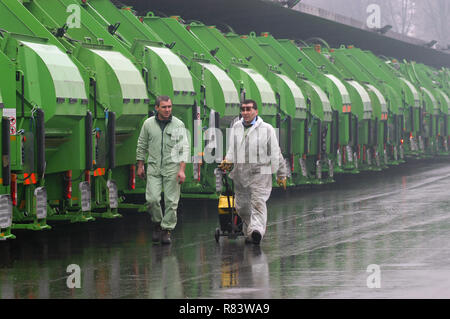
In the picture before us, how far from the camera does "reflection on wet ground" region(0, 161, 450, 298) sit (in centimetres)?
822

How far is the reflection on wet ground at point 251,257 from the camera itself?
8219 millimetres

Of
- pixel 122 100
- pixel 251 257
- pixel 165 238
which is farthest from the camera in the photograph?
pixel 122 100

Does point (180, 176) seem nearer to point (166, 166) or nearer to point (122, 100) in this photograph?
point (166, 166)

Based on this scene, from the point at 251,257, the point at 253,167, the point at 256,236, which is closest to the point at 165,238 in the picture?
the point at 256,236

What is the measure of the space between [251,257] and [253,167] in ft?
4.92

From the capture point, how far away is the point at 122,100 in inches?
523

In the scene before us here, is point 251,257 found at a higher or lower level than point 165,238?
lower

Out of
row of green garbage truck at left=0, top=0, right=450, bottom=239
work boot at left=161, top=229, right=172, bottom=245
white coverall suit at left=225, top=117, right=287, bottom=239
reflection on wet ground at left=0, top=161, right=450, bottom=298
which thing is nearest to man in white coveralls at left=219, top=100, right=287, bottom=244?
white coverall suit at left=225, top=117, right=287, bottom=239

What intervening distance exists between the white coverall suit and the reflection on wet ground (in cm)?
43

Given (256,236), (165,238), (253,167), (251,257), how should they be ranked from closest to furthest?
1. (251,257)
2. (256,236)
3. (165,238)
4. (253,167)

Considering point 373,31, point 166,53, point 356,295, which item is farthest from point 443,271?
point 373,31

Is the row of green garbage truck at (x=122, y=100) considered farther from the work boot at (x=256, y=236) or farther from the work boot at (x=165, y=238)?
the work boot at (x=256, y=236)

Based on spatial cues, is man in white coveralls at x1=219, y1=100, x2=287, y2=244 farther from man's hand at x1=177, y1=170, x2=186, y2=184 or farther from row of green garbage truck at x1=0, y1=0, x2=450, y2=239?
row of green garbage truck at x1=0, y1=0, x2=450, y2=239
